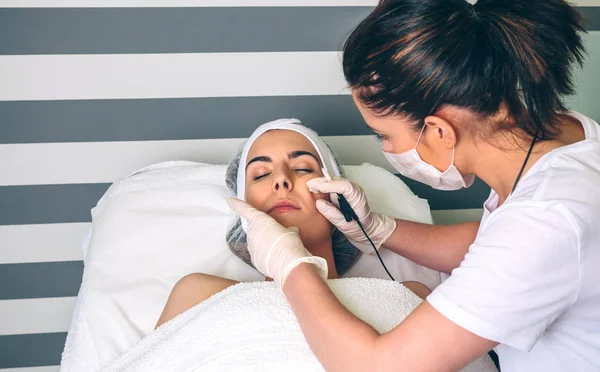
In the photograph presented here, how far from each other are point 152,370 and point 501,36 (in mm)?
868

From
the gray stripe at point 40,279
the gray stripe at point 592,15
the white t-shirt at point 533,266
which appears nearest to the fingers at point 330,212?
the white t-shirt at point 533,266

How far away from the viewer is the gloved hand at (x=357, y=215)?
4.60ft

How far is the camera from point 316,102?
6.21 ft

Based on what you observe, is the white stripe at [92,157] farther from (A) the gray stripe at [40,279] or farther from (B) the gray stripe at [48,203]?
(A) the gray stripe at [40,279]

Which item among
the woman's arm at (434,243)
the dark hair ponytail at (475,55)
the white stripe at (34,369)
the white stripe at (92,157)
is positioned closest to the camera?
the dark hair ponytail at (475,55)

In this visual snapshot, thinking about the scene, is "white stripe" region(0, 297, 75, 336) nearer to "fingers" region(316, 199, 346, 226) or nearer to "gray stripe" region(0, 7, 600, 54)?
"gray stripe" region(0, 7, 600, 54)

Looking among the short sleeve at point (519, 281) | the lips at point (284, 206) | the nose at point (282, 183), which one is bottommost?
the short sleeve at point (519, 281)

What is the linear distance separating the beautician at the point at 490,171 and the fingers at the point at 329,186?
25 cm

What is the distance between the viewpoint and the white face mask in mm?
1138

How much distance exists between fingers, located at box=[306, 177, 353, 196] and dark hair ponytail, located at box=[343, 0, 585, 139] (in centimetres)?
40

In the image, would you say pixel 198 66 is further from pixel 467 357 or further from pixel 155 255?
pixel 467 357

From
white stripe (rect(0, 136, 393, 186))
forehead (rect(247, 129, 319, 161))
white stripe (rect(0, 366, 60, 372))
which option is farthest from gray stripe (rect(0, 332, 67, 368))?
forehead (rect(247, 129, 319, 161))

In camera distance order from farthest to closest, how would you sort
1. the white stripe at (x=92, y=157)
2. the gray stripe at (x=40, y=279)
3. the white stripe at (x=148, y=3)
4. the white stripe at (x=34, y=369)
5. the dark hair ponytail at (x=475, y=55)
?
the white stripe at (x=34, y=369), the gray stripe at (x=40, y=279), the white stripe at (x=92, y=157), the white stripe at (x=148, y=3), the dark hair ponytail at (x=475, y=55)

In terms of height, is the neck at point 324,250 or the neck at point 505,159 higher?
the neck at point 324,250
